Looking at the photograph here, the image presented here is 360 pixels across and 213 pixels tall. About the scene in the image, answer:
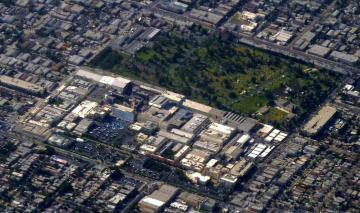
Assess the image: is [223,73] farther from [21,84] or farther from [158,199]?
[158,199]

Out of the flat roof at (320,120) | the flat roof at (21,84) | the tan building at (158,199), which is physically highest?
the flat roof at (21,84)

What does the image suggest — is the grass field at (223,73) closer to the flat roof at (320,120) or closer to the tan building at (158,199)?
the flat roof at (320,120)

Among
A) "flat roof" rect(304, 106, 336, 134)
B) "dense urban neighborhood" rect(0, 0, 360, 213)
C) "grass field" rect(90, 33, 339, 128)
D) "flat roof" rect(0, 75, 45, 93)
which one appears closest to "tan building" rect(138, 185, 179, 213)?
"dense urban neighborhood" rect(0, 0, 360, 213)

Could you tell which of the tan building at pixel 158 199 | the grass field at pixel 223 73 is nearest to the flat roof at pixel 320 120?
the grass field at pixel 223 73

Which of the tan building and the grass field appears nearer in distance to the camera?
the tan building

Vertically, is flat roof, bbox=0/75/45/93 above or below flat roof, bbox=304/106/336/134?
above

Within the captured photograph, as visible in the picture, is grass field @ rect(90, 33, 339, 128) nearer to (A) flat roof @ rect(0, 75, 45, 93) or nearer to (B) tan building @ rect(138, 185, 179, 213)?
(A) flat roof @ rect(0, 75, 45, 93)

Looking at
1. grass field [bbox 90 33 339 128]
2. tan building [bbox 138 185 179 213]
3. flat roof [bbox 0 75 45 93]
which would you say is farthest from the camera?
grass field [bbox 90 33 339 128]
